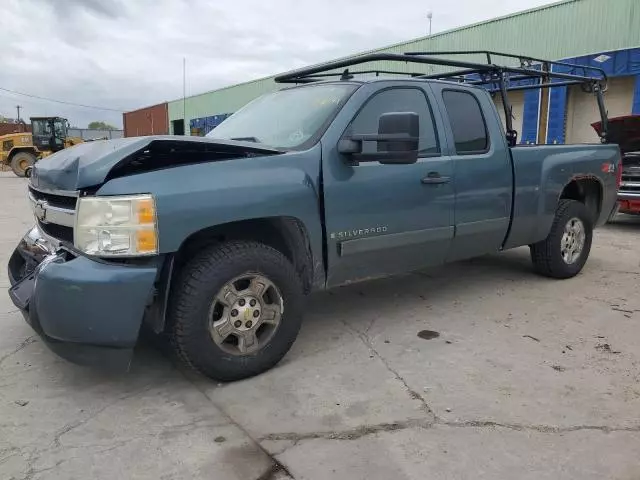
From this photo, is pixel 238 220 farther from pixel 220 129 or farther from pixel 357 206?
pixel 220 129

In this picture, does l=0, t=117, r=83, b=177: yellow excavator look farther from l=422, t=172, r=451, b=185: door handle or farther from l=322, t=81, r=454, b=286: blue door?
l=422, t=172, r=451, b=185: door handle

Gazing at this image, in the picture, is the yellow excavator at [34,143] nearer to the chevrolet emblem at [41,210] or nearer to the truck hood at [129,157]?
the chevrolet emblem at [41,210]

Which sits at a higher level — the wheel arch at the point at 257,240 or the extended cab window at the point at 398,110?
the extended cab window at the point at 398,110

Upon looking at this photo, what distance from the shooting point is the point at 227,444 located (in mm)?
2650

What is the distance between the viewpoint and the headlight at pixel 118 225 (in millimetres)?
2764

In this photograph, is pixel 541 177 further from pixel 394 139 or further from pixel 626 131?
pixel 626 131

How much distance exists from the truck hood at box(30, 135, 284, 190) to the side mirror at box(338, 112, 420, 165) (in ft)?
1.92

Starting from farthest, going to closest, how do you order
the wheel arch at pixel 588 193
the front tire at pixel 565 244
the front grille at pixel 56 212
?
the wheel arch at pixel 588 193 < the front tire at pixel 565 244 < the front grille at pixel 56 212

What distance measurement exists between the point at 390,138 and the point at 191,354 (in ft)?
5.56

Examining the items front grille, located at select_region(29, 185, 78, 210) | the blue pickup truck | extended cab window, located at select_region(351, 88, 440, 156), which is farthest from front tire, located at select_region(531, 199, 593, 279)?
front grille, located at select_region(29, 185, 78, 210)

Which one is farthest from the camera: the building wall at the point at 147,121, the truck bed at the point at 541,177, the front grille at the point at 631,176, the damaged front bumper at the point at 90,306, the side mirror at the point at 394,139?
the building wall at the point at 147,121

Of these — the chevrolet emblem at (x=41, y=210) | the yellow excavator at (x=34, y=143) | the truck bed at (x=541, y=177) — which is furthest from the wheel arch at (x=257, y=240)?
the yellow excavator at (x=34, y=143)

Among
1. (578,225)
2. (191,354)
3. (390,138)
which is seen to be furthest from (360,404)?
(578,225)

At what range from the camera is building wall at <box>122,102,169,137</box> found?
46125 mm
